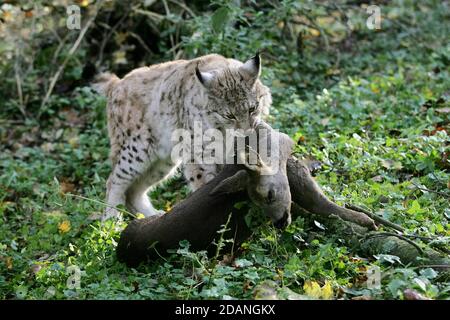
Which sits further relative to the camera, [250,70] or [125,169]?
[125,169]

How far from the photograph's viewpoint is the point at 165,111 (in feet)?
24.6

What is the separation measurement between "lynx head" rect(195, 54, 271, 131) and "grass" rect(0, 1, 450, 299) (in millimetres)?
768

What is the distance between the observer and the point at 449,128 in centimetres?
784

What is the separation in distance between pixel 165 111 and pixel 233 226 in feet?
8.32

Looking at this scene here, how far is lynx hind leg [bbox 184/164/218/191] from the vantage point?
693 centimetres

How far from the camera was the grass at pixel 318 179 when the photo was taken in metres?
5.10

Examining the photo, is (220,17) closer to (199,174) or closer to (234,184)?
(199,174)

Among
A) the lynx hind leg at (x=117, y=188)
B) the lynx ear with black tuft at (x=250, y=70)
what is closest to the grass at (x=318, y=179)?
the lynx hind leg at (x=117, y=188)

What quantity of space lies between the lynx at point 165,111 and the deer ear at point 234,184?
177cm

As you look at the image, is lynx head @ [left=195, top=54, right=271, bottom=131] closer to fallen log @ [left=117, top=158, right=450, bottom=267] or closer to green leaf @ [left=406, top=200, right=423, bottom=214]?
fallen log @ [left=117, top=158, right=450, bottom=267]

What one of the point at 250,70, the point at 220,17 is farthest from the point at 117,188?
the point at 220,17

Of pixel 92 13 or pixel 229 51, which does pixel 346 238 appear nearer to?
pixel 229 51

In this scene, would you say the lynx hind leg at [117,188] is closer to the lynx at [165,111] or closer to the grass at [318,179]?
the lynx at [165,111]
